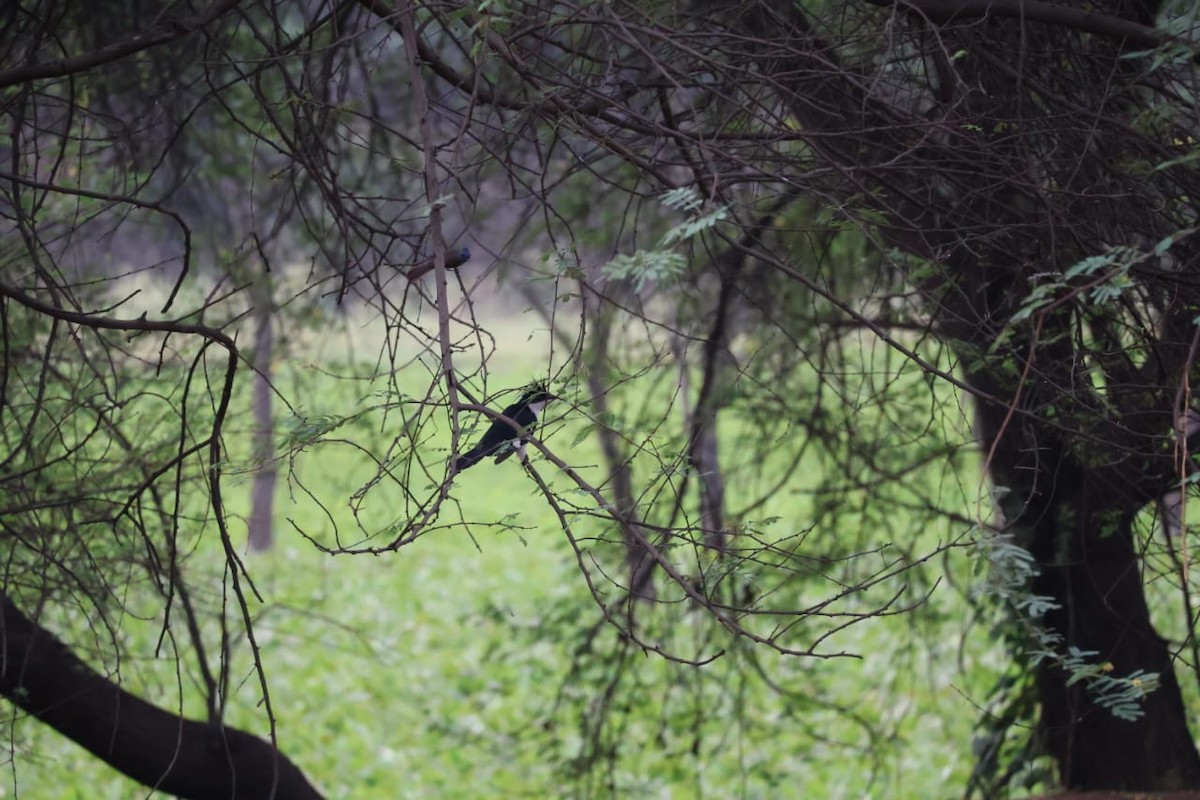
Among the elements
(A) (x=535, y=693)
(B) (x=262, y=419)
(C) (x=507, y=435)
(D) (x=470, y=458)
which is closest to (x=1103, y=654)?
(C) (x=507, y=435)

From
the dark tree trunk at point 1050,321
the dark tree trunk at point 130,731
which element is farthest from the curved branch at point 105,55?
the dark tree trunk at point 130,731

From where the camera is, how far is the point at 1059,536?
4.57 m

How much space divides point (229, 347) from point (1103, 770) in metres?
3.79

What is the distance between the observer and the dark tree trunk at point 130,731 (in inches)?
149

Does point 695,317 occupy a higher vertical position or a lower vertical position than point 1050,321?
higher

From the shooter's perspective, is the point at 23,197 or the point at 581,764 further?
the point at 581,764

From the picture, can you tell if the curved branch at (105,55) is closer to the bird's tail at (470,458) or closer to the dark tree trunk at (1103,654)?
the bird's tail at (470,458)

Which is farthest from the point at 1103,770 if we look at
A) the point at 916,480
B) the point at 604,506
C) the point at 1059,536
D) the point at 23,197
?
the point at 23,197

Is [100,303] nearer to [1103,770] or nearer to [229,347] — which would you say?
[229,347]

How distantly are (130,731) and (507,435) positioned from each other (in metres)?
2.18

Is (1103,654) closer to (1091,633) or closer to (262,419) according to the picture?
(1091,633)

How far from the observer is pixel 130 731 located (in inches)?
154

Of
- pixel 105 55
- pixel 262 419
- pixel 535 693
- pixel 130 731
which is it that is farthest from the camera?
pixel 535 693

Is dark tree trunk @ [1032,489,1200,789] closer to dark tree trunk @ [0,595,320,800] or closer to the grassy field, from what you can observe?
the grassy field
